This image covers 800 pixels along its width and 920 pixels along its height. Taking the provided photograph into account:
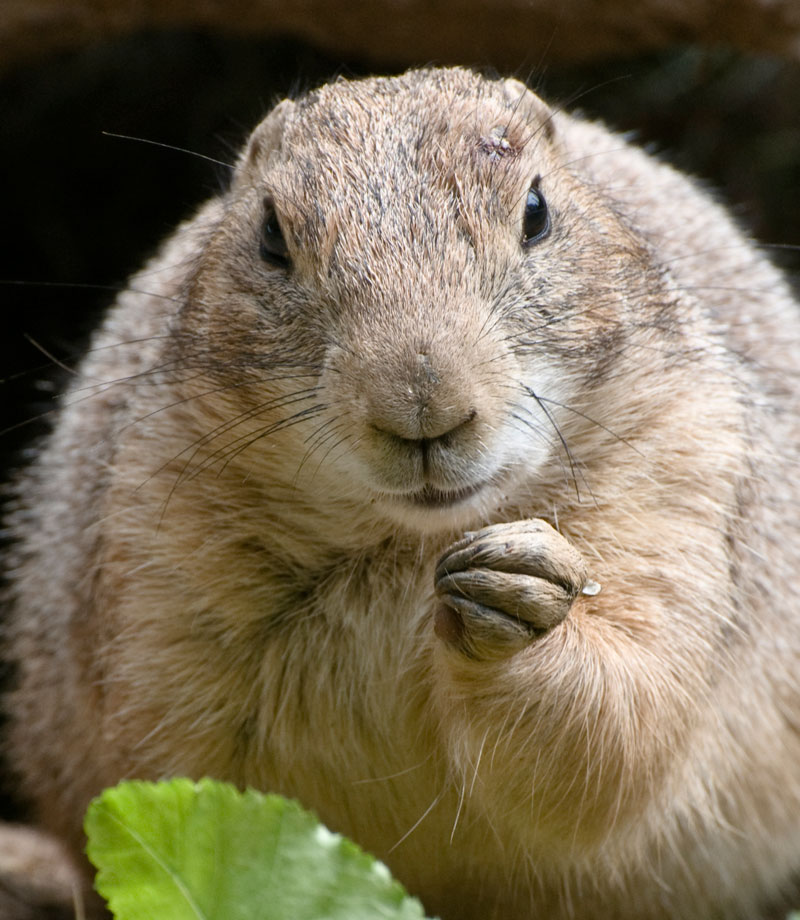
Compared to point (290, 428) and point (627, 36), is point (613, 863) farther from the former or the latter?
point (627, 36)

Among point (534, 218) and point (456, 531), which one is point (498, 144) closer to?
point (534, 218)

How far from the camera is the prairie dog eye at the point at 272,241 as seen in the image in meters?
3.01

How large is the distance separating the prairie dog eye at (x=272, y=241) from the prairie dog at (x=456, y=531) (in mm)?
14

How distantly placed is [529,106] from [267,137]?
2.39 feet

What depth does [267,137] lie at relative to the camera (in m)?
3.44

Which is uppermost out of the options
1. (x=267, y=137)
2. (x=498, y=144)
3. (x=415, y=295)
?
(x=267, y=137)

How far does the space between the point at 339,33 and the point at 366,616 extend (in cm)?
320

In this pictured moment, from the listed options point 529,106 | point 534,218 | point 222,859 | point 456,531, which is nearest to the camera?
point 222,859

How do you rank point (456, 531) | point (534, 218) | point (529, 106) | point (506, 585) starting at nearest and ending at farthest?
1. point (506, 585)
2. point (534, 218)
3. point (456, 531)
4. point (529, 106)

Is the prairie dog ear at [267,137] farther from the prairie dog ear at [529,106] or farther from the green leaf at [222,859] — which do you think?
the green leaf at [222,859]

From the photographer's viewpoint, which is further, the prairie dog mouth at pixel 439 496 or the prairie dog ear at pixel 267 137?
the prairie dog ear at pixel 267 137

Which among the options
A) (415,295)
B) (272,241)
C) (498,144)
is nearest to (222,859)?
(415,295)

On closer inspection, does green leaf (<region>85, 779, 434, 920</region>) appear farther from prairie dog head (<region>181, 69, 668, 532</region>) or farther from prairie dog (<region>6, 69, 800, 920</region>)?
prairie dog head (<region>181, 69, 668, 532</region>)

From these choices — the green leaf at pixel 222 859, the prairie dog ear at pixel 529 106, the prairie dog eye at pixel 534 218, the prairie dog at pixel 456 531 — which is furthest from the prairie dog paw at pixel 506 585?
the prairie dog ear at pixel 529 106
